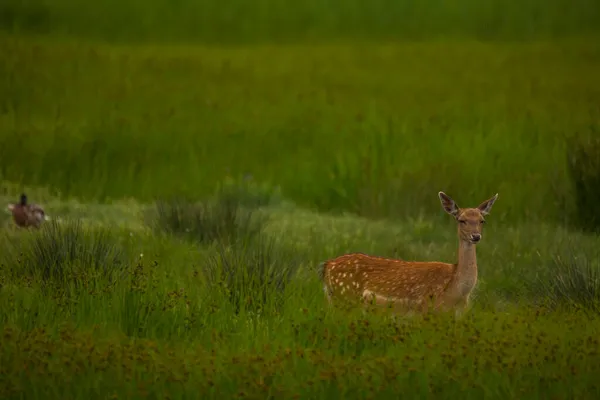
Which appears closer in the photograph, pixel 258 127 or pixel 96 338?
pixel 96 338

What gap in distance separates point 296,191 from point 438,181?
2649 millimetres

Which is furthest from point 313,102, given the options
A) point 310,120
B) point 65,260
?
point 65,260

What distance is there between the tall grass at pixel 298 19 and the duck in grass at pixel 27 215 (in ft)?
65.7

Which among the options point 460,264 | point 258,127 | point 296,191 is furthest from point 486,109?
point 460,264

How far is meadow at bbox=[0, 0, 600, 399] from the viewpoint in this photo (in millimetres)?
8383

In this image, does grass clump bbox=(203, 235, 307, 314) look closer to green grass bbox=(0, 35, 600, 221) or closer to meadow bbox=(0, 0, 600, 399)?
meadow bbox=(0, 0, 600, 399)

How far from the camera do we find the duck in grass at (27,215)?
15164 mm

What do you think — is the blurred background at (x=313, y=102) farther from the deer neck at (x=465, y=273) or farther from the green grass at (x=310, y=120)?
the deer neck at (x=465, y=273)

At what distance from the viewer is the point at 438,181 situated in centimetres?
1908

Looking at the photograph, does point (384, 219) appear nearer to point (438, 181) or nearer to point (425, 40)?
point (438, 181)

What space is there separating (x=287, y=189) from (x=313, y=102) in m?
5.94

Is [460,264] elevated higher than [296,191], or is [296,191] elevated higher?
[460,264]

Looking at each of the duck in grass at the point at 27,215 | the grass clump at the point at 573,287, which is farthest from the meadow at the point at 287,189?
the duck in grass at the point at 27,215

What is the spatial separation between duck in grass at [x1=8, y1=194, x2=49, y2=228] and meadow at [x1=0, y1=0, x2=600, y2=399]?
507 millimetres
